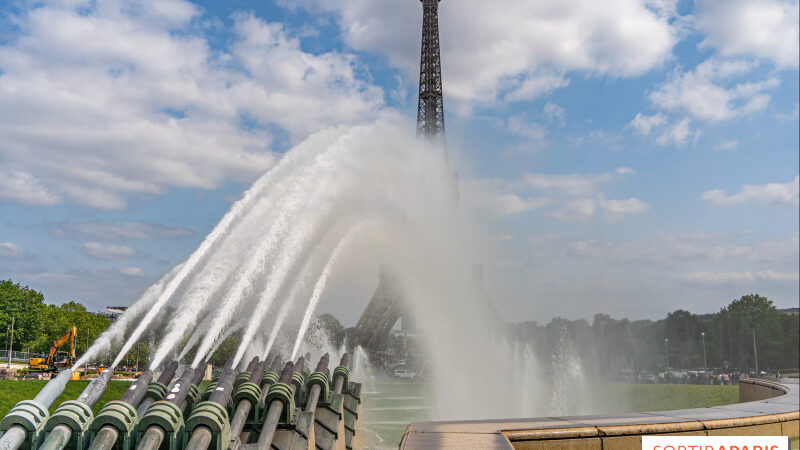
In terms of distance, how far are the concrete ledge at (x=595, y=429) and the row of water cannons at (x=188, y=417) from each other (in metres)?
3.66

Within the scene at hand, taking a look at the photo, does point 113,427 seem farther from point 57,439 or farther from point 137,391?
point 137,391

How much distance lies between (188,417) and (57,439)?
3057 mm

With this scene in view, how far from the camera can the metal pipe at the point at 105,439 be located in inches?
305

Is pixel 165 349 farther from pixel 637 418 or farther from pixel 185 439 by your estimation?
pixel 637 418

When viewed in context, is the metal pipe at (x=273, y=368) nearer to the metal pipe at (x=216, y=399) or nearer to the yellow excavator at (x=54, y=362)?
the metal pipe at (x=216, y=399)

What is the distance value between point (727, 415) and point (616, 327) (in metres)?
64.0

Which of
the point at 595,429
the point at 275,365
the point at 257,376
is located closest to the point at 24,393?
the point at 275,365

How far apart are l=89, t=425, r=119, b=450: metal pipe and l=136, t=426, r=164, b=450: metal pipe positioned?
1.13 ft

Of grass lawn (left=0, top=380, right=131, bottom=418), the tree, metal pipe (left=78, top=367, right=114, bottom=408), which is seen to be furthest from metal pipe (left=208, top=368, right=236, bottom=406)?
the tree

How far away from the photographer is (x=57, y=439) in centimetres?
800

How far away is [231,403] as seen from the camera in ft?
37.4

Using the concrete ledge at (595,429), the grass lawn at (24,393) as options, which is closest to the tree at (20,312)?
the grass lawn at (24,393)

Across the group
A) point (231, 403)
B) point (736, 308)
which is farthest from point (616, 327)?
point (231, 403)

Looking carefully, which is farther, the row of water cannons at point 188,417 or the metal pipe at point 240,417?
the metal pipe at point 240,417
